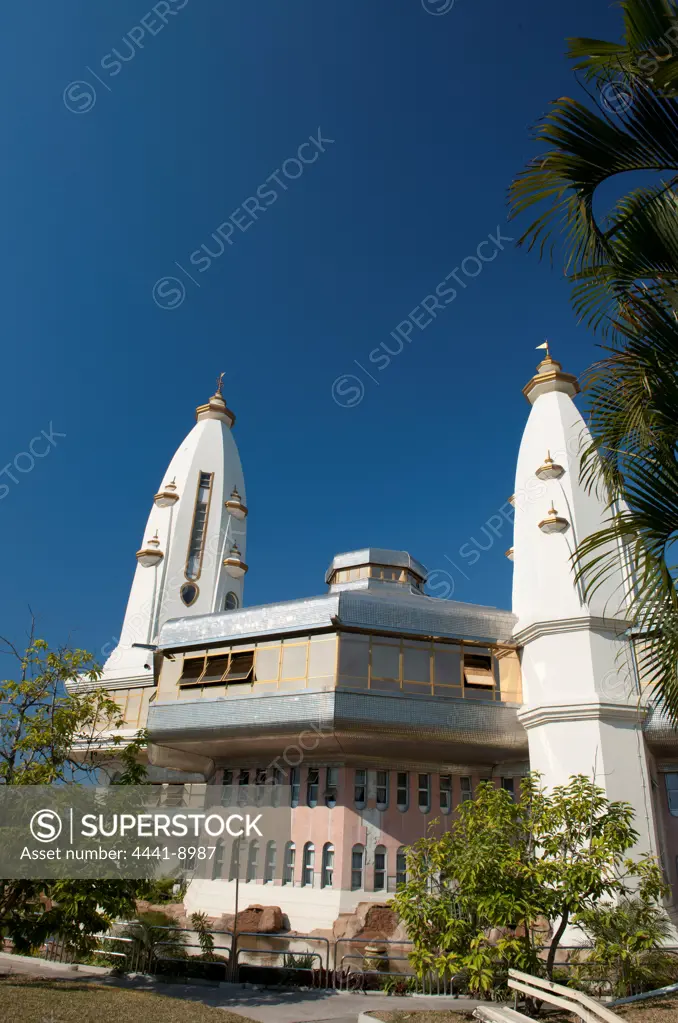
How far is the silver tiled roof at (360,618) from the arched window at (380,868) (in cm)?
621

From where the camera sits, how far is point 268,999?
473 inches

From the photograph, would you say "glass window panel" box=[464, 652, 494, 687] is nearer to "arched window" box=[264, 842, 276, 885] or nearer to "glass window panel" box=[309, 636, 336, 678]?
"glass window panel" box=[309, 636, 336, 678]

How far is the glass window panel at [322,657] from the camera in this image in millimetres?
19500

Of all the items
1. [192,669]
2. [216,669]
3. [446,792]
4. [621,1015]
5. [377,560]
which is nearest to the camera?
[621,1015]

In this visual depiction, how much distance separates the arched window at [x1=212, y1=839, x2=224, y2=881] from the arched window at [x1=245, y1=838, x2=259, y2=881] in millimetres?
1110

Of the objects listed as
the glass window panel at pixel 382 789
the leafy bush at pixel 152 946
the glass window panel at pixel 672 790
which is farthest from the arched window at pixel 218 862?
the glass window panel at pixel 672 790

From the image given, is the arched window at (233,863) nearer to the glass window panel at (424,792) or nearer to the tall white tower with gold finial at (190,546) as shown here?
the glass window panel at (424,792)

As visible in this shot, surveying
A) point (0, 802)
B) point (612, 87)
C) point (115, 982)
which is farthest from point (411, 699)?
point (612, 87)

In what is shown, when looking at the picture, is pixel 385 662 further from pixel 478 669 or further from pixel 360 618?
pixel 478 669

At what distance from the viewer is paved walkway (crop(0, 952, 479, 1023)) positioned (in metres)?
10.9

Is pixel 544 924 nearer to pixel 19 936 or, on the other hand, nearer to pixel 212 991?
pixel 212 991

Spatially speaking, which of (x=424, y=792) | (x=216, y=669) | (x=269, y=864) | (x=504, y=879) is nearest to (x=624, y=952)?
(x=504, y=879)

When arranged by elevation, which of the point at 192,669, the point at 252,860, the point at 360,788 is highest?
the point at 192,669

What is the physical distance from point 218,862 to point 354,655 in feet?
27.4
